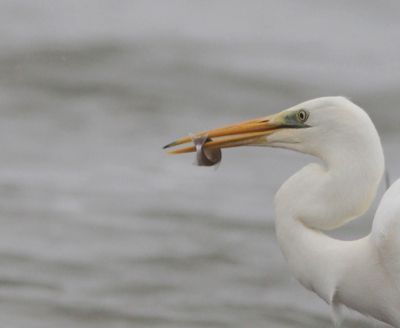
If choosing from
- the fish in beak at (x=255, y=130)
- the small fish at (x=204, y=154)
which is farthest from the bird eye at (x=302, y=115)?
the small fish at (x=204, y=154)

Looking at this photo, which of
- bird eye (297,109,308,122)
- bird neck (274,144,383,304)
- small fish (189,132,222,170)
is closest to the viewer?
bird neck (274,144,383,304)

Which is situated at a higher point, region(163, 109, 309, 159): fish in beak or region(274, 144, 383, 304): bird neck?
region(163, 109, 309, 159): fish in beak

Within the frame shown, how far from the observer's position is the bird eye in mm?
1905

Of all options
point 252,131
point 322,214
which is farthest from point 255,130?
point 322,214

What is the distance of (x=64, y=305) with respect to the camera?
3.55 metres

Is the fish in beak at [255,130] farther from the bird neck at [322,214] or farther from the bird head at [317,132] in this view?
the bird neck at [322,214]

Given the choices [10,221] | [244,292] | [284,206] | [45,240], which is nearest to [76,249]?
[45,240]

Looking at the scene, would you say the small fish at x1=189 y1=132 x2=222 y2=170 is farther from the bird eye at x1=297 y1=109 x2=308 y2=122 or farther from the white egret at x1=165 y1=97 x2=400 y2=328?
the bird eye at x1=297 y1=109 x2=308 y2=122

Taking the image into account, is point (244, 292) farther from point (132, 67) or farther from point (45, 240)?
point (132, 67)

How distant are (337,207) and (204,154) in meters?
0.50

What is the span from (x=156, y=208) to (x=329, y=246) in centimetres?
275

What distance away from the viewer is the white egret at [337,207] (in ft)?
5.86

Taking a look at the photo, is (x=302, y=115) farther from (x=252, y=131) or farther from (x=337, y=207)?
(x=337, y=207)

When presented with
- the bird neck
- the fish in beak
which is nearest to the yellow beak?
the fish in beak
